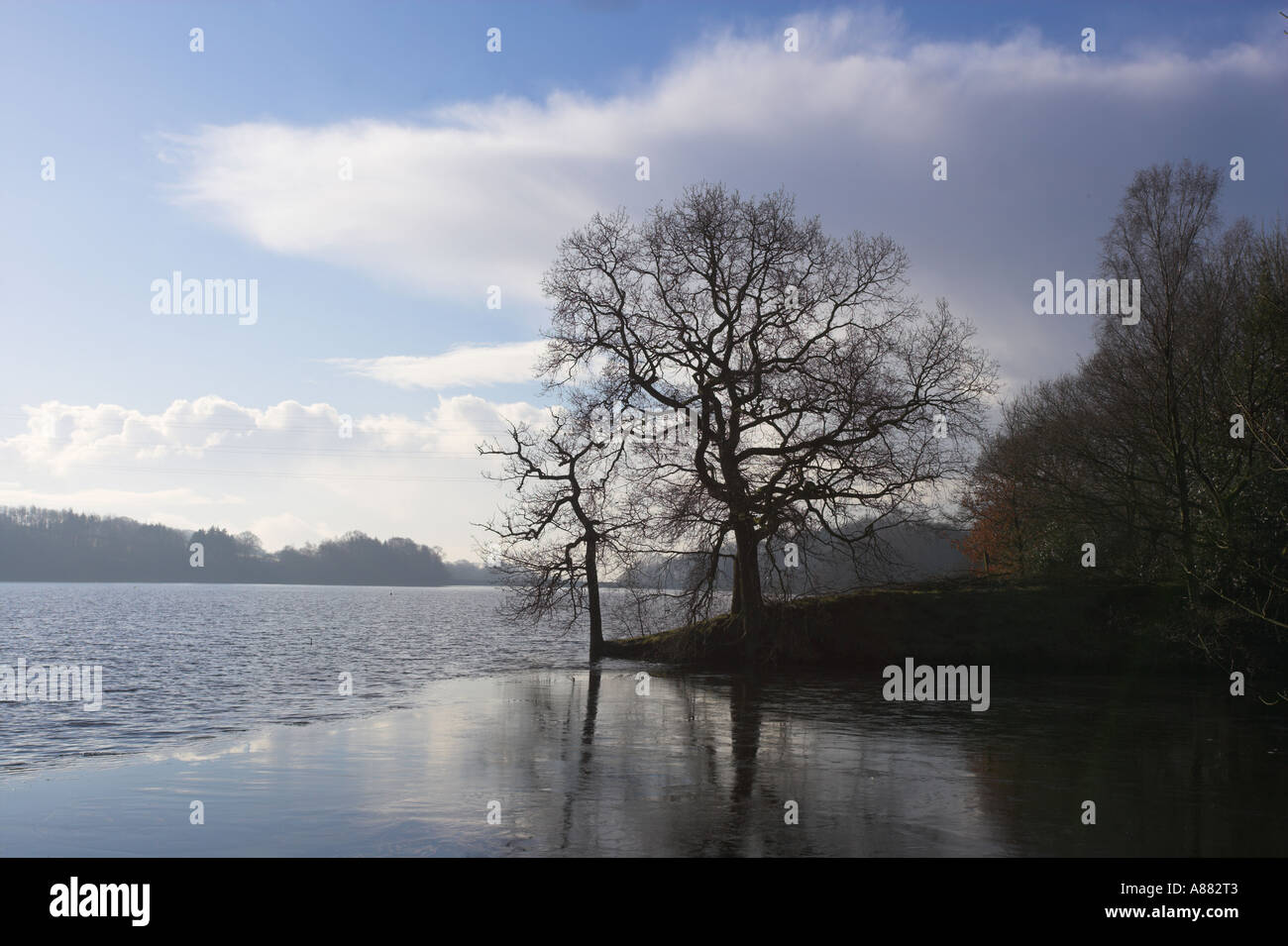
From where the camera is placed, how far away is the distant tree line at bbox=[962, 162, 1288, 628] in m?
28.0

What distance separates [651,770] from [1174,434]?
23983 mm

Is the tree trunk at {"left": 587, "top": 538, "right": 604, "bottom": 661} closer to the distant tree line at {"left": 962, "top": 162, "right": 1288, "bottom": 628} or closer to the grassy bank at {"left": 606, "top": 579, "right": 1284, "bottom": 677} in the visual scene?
the grassy bank at {"left": 606, "top": 579, "right": 1284, "bottom": 677}

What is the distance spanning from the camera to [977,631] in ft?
114

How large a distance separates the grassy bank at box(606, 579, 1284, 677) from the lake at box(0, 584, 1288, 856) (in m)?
2.41

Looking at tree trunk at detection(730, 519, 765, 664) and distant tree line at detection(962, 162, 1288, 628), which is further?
tree trunk at detection(730, 519, 765, 664)
